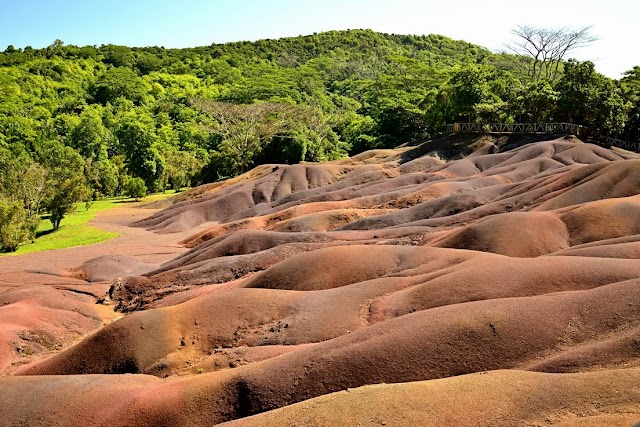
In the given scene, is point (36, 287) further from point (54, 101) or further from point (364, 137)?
point (54, 101)

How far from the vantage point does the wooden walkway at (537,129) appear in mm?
61531

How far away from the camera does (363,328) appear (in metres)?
17.4

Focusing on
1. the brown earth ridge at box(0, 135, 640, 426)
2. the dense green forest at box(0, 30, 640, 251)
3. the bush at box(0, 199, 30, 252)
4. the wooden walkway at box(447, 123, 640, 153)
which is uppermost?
the dense green forest at box(0, 30, 640, 251)

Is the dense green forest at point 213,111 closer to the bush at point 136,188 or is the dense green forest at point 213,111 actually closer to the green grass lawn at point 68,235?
the bush at point 136,188

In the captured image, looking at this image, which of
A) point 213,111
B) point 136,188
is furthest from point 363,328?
point 136,188

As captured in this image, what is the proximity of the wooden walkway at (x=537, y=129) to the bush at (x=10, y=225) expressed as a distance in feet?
155

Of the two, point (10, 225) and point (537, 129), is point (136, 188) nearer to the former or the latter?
point (10, 225)

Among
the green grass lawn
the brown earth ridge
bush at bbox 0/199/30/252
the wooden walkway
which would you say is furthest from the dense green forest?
the brown earth ridge

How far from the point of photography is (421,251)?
80.9ft

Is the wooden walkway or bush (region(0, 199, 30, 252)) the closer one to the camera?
bush (region(0, 199, 30, 252))

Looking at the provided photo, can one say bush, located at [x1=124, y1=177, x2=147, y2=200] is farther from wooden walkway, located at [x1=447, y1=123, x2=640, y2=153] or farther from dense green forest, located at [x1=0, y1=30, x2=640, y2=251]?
wooden walkway, located at [x1=447, y1=123, x2=640, y2=153]

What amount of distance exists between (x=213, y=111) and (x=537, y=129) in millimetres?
41018

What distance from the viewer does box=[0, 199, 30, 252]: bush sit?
48.9 m

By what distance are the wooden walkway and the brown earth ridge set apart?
26938 mm
